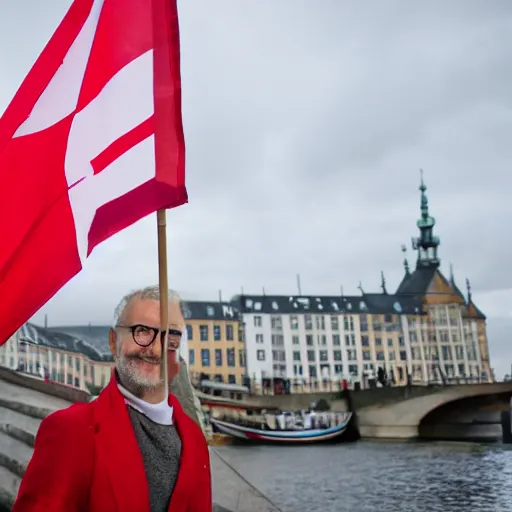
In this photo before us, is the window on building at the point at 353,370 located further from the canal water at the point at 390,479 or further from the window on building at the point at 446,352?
the canal water at the point at 390,479

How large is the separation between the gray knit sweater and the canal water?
14.6ft

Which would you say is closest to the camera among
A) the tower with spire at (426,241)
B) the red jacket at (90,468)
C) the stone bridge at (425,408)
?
the red jacket at (90,468)

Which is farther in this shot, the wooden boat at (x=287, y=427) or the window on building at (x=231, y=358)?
the window on building at (x=231, y=358)

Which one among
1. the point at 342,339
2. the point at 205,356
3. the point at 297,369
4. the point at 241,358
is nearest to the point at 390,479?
the point at 205,356

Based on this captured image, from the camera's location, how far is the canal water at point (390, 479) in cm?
561

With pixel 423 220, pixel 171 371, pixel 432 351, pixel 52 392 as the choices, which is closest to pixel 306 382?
pixel 432 351

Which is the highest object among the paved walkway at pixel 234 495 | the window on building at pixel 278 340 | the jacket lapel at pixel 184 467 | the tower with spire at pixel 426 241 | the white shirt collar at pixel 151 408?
the tower with spire at pixel 426 241

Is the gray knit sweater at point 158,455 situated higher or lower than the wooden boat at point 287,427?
higher

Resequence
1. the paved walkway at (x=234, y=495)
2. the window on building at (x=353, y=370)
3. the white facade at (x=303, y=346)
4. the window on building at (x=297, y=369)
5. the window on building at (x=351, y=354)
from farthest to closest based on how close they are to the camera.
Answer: the window on building at (x=353, y=370), the window on building at (x=351, y=354), the window on building at (x=297, y=369), the white facade at (x=303, y=346), the paved walkway at (x=234, y=495)

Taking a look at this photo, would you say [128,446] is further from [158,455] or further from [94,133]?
[94,133]

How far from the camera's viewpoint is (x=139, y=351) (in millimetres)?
1214

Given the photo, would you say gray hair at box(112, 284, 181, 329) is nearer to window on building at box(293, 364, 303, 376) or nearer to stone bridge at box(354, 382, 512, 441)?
stone bridge at box(354, 382, 512, 441)

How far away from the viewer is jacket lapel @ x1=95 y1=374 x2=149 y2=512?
1061 millimetres

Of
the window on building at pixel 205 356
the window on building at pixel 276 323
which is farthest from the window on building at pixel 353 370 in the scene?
the window on building at pixel 205 356
